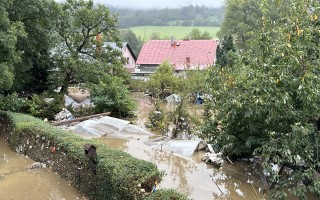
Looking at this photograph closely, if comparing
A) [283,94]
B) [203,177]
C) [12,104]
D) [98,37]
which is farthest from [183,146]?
[98,37]

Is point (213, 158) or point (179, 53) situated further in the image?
point (179, 53)

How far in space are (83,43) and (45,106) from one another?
4856 millimetres

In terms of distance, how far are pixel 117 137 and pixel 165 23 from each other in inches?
4271

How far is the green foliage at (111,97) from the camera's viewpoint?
19750mm

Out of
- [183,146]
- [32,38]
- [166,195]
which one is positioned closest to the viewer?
[166,195]

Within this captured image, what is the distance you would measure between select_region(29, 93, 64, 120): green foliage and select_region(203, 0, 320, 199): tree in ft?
36.4

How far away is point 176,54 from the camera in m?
40.6

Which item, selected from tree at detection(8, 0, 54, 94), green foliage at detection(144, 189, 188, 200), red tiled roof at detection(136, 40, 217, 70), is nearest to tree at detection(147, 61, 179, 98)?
tree at detection(8, 0, 54, 94)

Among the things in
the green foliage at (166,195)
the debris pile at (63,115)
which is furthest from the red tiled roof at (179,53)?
the green foliage at (166,195)

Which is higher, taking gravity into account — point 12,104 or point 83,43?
point 83,43

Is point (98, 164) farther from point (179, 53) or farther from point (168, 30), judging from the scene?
point (168, 30)

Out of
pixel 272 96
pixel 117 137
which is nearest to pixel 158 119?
pixel 117 137

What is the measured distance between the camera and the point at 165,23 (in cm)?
11962

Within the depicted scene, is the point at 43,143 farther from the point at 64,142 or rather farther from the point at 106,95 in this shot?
the point at 106,95
